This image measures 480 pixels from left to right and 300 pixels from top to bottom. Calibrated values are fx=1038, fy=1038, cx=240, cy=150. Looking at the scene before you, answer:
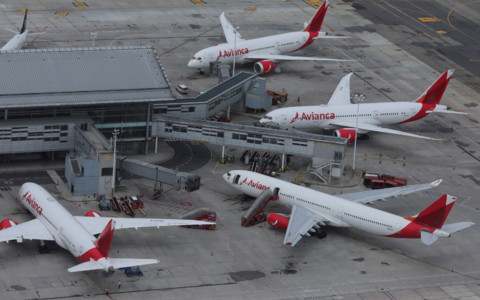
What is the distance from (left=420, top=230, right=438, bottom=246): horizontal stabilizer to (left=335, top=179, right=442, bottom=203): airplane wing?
40.0 ft

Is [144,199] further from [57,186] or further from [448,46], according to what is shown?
[448,46]

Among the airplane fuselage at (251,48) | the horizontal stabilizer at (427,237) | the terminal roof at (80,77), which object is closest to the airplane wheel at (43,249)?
the terminal roof at (80,77)

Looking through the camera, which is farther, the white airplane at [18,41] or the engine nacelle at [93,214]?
the white airplane at [18,41]

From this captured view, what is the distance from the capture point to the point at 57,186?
129500 millimetres

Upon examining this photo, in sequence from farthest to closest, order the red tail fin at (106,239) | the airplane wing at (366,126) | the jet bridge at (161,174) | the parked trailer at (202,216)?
the airplane wing at (366,126), the jet bridge at (161,174), the parked trailer at (202,216), the red tail fin at (106,239)

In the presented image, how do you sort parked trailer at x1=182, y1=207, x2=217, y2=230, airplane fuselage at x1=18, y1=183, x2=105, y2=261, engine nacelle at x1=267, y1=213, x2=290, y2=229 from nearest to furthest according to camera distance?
airplane fuselage at x1=18, y1=183, x2=105, y2=261 → engine nacelle at x1=267, y1=213, x2=290, y2=229 → parked trailer at x1=182, y1=207, x2=217, y2=230

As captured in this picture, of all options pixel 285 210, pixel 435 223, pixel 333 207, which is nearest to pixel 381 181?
pixel 285 210

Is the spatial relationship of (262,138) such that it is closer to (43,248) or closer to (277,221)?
(277,221)

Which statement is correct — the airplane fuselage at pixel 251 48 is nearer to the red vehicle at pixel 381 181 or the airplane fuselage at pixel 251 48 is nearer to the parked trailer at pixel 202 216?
the red vehicle at pixel 381 181

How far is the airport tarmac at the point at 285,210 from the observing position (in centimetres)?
10938

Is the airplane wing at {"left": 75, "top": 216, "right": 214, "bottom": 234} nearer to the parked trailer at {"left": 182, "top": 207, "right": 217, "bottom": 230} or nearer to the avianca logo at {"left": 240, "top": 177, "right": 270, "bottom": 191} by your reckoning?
the parked trailer at {"left": 182, "top": 207, "right": 217, "bottom": 230}

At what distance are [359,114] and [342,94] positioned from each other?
827cm

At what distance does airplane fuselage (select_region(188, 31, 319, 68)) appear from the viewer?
16850 cm

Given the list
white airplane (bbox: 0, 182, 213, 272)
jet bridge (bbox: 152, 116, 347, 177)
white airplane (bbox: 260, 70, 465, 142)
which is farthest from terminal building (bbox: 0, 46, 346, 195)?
white airplane (bbox: 260, 70, 465, 142)
